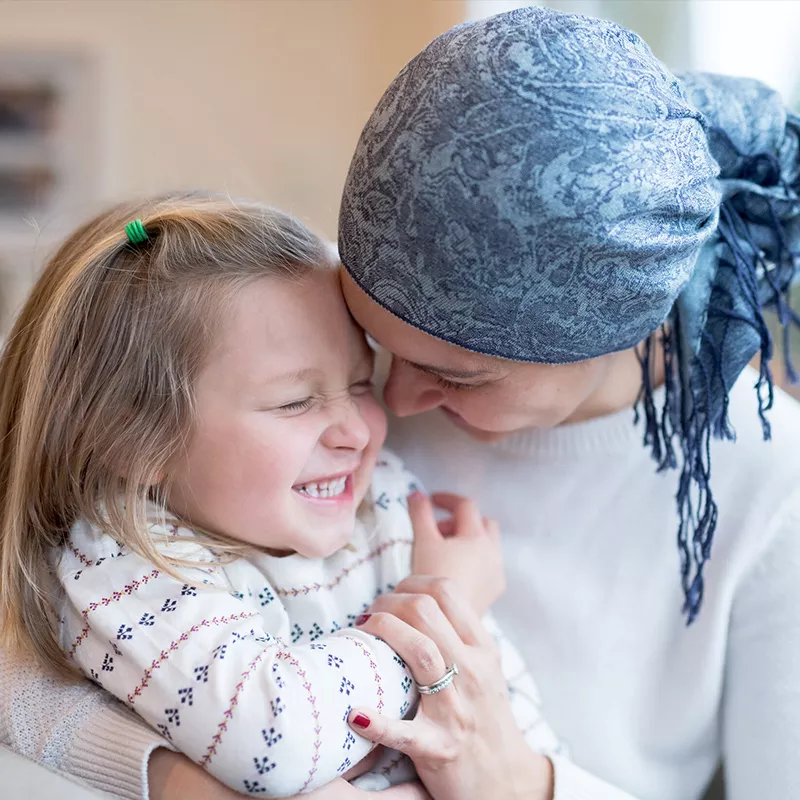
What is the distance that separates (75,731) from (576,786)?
596 mm

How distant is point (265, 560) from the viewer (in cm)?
112

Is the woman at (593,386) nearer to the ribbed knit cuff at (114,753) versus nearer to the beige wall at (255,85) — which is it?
the ribbed knit cuff at (114,753)

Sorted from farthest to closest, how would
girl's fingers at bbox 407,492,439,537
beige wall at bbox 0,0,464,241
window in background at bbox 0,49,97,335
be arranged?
window in background at bbox 0,49,97,335 < beige wall at bbox 0,0,464,241 < girl's fingers at bbox 407,492,439,537

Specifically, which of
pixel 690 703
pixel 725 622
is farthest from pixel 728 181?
pixel 690 703

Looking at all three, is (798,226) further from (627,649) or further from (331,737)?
(331,737)

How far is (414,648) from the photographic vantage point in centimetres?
102

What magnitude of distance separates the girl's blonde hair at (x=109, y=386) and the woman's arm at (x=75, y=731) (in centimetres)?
3

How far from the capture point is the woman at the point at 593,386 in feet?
2.96

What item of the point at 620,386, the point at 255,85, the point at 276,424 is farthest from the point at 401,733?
the point at 255,85

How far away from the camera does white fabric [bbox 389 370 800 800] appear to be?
1.18 meters

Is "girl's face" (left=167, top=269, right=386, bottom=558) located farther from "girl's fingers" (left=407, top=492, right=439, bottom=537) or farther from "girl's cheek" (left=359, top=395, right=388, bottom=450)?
"girl's fingers" (left=407, top=492, right=439, bottom=537)

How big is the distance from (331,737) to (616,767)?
Result: 0.54 meters

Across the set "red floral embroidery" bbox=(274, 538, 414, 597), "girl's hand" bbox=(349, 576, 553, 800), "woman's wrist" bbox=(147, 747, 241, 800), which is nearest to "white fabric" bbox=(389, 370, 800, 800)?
"girl's hand" bbox=(349, 576, 553, 800)

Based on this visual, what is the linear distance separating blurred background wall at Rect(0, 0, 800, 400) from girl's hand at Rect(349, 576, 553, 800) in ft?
1.91
